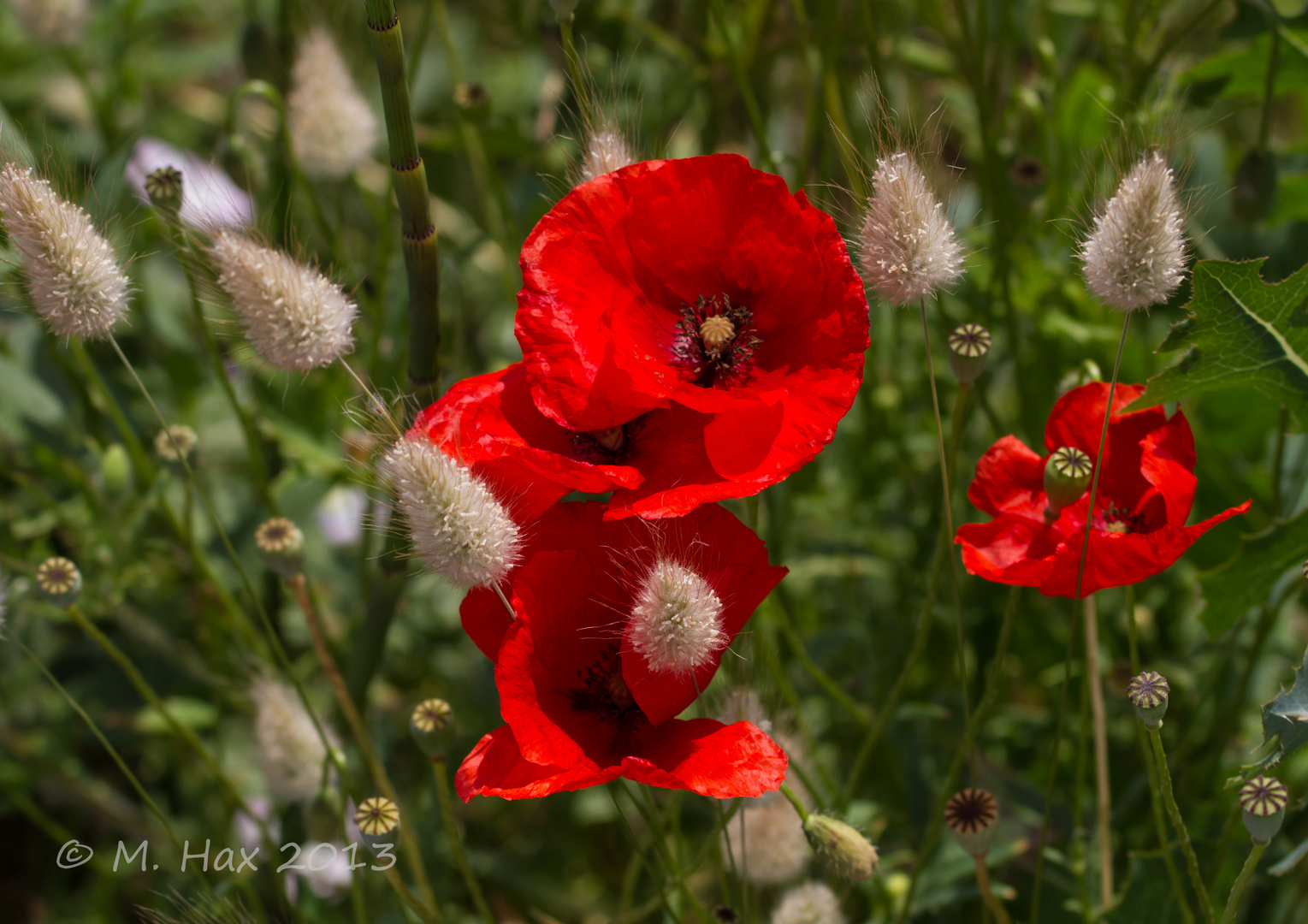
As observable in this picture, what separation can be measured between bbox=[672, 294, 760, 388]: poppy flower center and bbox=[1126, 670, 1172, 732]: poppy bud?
1.09ft

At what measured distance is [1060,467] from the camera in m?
0.69

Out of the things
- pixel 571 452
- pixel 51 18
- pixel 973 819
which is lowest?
pixel 973 819

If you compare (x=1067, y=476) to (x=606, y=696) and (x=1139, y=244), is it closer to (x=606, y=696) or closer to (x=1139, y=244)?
(x=1139, y=244)

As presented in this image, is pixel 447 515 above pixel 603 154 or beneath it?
beneath

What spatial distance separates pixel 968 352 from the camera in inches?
A: 28.2

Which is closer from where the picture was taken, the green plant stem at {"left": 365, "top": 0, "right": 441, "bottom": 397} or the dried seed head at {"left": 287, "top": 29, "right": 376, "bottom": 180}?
the green plant stem at {"left": 365, "top": 0, "right": 441, "bottom": 397}

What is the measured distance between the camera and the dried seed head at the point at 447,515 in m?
0.64

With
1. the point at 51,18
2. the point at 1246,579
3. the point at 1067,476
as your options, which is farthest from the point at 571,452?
the point at 51,18

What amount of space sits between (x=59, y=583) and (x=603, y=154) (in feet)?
1.67

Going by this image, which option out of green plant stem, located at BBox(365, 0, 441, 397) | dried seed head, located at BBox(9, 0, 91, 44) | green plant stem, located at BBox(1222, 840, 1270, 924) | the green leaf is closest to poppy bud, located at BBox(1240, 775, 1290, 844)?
green plant stem, located at BBox(1222, 840, 1270, 924)

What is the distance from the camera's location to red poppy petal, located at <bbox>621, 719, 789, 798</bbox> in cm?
60

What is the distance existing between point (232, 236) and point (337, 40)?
30.7 inches

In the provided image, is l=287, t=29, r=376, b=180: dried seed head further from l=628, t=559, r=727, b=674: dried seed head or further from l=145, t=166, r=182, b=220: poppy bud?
l=628, t=559, r=727, b=674: dried seed head

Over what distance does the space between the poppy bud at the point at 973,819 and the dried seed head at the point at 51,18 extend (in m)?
1.37
